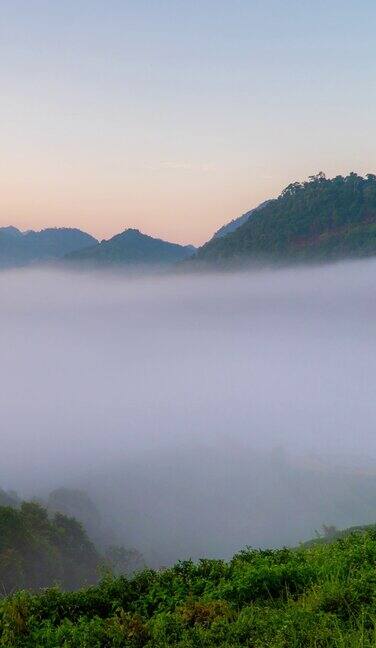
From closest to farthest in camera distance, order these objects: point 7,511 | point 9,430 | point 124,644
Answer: point 124,644, point 7,511, point 9,430

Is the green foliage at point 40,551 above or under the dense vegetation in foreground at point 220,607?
under

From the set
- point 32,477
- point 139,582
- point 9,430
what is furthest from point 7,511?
point 9,430

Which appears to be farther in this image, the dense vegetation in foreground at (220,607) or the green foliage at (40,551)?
the green foliage at (40,551)

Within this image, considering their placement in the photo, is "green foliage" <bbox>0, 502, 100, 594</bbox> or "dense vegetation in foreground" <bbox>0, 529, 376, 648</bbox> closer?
"dense vegetation in foreground" <bbox>0, 529, 376, 648</bbox>

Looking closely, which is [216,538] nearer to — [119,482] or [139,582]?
[119,482]

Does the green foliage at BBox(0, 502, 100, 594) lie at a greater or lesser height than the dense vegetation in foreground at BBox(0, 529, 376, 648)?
lesser

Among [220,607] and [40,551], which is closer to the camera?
[220,607]

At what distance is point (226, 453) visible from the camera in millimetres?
156750

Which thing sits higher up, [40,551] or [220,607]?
[220,607]

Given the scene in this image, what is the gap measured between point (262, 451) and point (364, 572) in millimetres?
155961

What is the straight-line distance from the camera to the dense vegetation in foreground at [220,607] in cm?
532

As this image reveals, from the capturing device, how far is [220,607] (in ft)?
19.8

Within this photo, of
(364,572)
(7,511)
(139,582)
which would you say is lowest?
(7,511)

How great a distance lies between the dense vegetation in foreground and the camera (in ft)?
17.5
